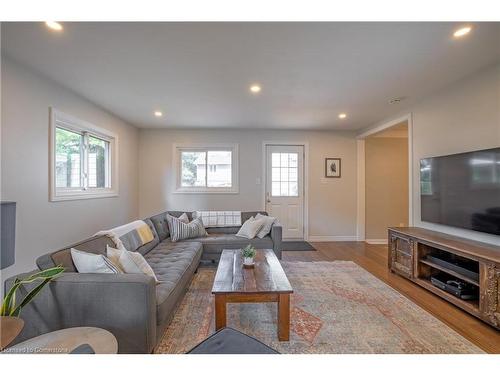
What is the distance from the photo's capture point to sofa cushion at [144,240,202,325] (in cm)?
179

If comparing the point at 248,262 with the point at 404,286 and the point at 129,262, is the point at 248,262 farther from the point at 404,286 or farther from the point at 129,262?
the point at 404,286

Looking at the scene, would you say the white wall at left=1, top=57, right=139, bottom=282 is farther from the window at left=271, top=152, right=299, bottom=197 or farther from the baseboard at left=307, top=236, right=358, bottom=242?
the baseboard at left=307, top=236, right=358, bottom=242

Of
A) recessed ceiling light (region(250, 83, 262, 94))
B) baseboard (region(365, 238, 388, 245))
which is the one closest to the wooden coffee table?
recessed ceiling light (region(250, 83, 262, 94))

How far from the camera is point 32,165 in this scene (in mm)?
2566

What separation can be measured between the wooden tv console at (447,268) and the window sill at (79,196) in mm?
4275

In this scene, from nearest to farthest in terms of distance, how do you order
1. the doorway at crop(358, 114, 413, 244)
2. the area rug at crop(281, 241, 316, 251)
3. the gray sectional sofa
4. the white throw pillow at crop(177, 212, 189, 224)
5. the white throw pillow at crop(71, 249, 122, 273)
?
the gray sectional sofa < the white throw pillow at crop(71, 249, 122, 273) < the white throw pillow at crop(177, 212, 189, 224) < the area rug at crop(281, 241, 316, 251) < the doorway at crop(358, 114, 413, 244)

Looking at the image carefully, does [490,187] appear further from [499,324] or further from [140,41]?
[140,41]

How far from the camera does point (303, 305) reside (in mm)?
2389

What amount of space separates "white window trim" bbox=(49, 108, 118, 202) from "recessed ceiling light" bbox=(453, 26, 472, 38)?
4.03 meters

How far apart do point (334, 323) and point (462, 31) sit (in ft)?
8.36

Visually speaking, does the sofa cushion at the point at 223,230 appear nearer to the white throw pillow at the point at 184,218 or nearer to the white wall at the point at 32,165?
the white throw pillow at the point at 184,218

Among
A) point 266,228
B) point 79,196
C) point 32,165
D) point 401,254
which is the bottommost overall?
point 401,254

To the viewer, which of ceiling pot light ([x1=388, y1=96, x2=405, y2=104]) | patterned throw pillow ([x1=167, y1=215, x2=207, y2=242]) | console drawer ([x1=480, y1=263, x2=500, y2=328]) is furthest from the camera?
patterned throw pillow ([x1=167, y1=215, x2=207, y2=242])

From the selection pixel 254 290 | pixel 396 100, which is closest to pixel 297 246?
pixel 396 100
